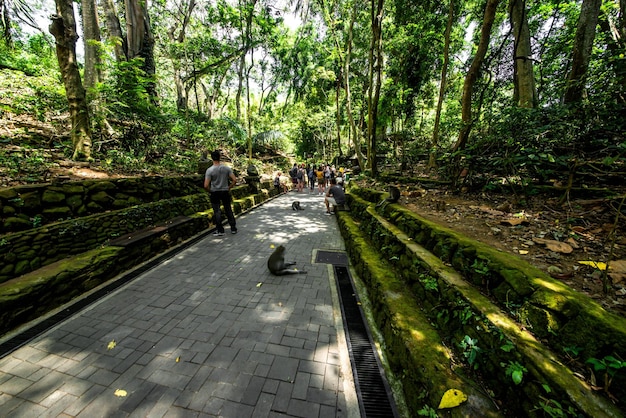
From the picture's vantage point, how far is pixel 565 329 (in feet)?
4.94

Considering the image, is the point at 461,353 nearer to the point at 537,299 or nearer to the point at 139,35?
the point at 537,299

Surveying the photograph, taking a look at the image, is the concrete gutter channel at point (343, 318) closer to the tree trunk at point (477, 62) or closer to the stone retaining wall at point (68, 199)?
the stone retaining wall at point (68, 199)

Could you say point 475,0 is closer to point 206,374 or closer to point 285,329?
point 285,329

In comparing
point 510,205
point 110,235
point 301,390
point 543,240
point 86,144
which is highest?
point 86,144

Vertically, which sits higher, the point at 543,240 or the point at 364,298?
the point at 543,240

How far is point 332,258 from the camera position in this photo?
199 inches

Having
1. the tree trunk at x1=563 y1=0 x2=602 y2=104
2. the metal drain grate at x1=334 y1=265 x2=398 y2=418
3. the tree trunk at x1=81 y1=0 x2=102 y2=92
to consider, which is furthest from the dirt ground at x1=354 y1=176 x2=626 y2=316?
the tree trunk at x1=81 y1=0 x2=102 y2=92

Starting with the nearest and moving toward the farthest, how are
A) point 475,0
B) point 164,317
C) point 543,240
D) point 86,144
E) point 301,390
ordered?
point 301,390 < point 543,240 < point 164,317 < point 86,144 < point 475,0

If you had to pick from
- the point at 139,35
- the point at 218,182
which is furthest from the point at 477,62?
the point at 139,35

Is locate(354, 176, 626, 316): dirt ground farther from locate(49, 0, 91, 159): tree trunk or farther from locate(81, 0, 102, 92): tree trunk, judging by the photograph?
locate(81, 0, 102, 92): tree trunk

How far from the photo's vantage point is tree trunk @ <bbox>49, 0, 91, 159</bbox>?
4.94 meters

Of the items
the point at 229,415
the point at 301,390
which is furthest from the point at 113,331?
the point at 301,390

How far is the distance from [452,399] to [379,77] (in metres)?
9.07

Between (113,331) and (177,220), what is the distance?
11.4 feet
